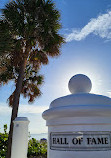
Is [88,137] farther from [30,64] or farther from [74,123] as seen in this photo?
[30,64]

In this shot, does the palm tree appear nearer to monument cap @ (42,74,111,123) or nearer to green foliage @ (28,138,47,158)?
green foliage @ (28,138,47,158)

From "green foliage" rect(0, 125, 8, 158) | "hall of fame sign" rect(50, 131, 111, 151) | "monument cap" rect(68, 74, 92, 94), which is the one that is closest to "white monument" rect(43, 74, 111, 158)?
"hall of fame sign" rect(50, 131, 111, 151)

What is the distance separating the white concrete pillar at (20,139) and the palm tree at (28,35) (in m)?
2.86

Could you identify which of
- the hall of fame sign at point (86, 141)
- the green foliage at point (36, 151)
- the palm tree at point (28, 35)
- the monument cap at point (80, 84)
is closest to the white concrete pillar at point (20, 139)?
the palm tree at point (28, 35)

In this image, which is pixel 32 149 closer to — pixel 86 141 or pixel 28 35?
pixel 28 35

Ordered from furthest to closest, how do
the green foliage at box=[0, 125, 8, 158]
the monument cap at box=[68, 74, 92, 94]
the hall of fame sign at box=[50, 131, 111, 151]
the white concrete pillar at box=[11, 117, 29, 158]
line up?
the green foliage at box=[0, 125, 8, 158] → the white concrete pillar at box=[11, 117, 29, 158] → the monument cap at box=[68, 74, 92, 94] → the hall of fame sign at box=[50, 131, 111, 151]

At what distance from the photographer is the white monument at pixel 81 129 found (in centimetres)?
134

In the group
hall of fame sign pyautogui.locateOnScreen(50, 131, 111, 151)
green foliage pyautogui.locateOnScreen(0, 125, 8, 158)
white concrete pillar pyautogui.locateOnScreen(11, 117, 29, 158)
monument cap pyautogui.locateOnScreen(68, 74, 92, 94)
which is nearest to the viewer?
hall of fame sign pyautogui.locateOnScreen(50, 131, 111, 151)

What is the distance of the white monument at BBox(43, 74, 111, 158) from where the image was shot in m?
1.34

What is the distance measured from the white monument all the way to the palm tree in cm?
714

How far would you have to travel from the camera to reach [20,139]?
562cm

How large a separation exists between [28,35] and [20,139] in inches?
217

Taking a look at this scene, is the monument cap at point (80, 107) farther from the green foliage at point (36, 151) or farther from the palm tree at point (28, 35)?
the green foliage at point (36, 151)

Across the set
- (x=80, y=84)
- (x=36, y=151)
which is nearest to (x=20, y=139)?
(x=36, y=151)
